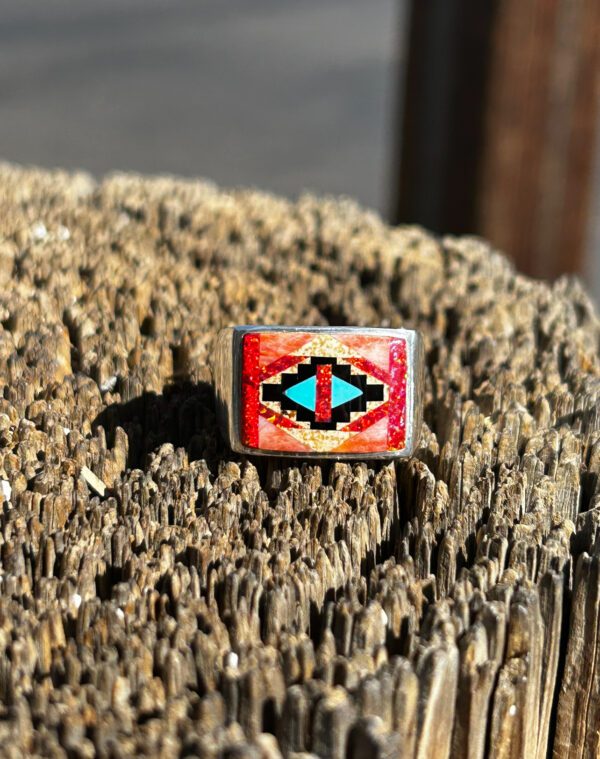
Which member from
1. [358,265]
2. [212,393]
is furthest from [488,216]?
[212,393]

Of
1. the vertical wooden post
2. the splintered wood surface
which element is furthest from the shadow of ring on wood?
the vertical wooden post

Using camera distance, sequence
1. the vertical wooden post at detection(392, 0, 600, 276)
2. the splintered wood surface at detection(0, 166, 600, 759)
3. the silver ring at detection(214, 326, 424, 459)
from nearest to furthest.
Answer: the splintered wood surface at detection(0, 166, 600, 759) < the silver ring at detection(214, 326, 424, 459) < the vertical wooden post at detection(392, 0, 600, 276)

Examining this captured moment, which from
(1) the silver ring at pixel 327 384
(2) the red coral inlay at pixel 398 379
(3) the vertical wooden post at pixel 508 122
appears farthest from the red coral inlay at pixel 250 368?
(3) the vertical wooden post at pixel 508 122

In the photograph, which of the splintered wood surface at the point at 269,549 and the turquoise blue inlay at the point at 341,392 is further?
the turquoise blue inlay at the point at 341,392

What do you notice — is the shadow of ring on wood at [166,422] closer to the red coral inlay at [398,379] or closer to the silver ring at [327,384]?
the silver ring at [327,384]

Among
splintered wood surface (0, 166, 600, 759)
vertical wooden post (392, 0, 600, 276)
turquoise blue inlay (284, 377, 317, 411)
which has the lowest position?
splintered wood surface (0, 166, 600, 759)

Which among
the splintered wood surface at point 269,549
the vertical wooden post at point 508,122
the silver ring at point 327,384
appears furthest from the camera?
the vertical wooden post at point 508,122

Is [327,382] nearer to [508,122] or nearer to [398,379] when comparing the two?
[398,379]

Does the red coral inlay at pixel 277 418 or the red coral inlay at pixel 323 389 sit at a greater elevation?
the red coral inlay at pixel 323 389

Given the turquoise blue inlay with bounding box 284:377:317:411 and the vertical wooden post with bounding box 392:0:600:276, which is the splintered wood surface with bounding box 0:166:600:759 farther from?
the vertical wooden post with bounding box 392:0:600:276

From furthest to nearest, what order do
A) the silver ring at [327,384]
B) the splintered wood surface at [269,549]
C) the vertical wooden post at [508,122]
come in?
the vertical wooden post at [508,122], the silver ring at [327,384], the splintered wood surface at [269,549]
